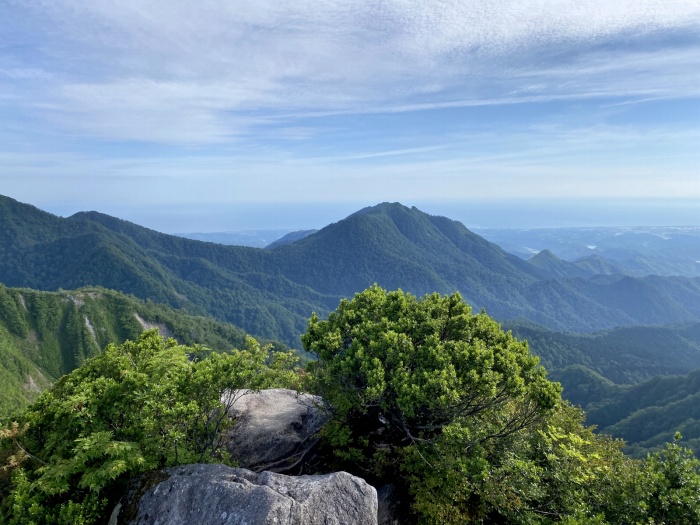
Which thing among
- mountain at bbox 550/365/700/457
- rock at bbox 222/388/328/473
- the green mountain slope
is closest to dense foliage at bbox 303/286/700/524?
rock at bbox 222/388/328/473

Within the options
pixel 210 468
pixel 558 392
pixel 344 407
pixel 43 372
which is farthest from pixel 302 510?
pixel 43 372

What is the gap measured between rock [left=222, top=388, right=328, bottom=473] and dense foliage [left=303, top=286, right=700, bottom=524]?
122 inches

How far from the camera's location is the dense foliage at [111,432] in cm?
1492

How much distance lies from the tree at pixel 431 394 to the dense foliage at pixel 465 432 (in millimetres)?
60

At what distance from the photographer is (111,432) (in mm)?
16281

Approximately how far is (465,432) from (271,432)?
1176 centimetres

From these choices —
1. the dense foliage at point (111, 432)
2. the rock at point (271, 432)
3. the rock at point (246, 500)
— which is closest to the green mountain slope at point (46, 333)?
the rock at point (271, 432)

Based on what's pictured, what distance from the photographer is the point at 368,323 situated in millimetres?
21594

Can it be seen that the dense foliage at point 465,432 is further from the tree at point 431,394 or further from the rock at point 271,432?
the rock at point 271,432

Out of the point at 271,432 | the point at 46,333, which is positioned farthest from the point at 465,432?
the point at 46,333

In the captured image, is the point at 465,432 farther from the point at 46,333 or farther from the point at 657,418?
the point at 46,333

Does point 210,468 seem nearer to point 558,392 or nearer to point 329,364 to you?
point 329,364

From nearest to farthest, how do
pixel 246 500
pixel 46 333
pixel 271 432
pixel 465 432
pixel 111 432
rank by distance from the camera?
pixel 246 500 → pixel 111 432 → pixel 465 432 → pixel 271 432 → pixel 46 333

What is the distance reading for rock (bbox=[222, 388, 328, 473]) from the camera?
2289 cm
